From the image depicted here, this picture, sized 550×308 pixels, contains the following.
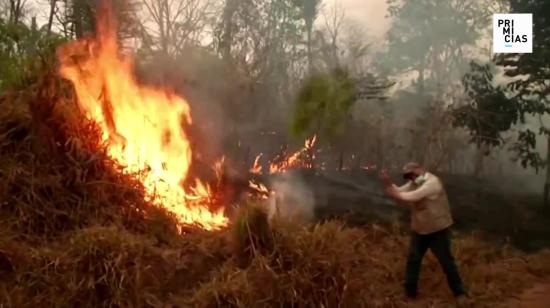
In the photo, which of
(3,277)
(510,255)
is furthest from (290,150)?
(3,277)

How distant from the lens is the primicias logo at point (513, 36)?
1458 centimetres

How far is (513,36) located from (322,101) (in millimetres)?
5928

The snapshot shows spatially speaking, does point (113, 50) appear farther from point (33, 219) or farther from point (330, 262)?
point (330, 262)

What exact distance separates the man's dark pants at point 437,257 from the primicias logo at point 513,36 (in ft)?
31.7

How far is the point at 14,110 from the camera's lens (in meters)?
7.05

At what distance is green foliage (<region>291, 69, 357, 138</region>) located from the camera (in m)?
15.5

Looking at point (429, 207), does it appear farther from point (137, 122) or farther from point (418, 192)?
point (137, 122)

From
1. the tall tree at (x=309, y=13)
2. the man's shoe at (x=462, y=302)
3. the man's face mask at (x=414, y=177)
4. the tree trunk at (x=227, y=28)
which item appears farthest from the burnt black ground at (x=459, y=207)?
the tall tree at (x=309, y=13)

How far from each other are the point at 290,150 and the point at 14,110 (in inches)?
483

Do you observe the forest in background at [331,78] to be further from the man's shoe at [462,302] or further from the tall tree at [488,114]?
the man's shoe at [462,302]

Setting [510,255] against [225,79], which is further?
[225,79]

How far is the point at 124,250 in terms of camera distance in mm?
5656

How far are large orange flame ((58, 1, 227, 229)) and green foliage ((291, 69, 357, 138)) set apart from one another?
7.23 m

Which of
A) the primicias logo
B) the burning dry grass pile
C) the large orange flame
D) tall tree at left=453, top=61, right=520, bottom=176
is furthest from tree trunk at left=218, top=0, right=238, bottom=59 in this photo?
the burning dry grass pile
